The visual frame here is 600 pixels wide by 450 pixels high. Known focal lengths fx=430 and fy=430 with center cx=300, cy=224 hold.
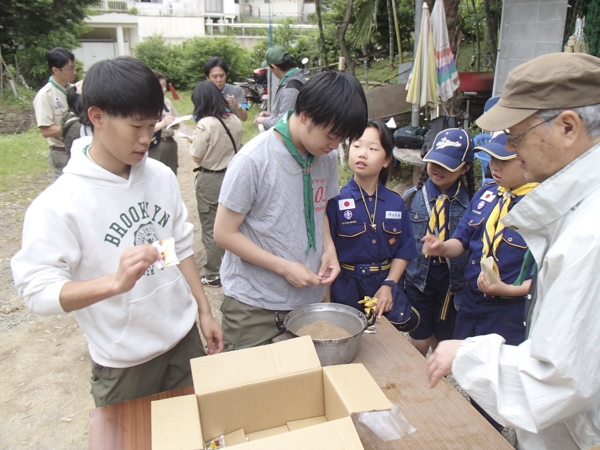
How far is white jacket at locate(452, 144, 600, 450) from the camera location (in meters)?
0.97

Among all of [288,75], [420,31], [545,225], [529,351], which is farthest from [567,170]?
[420,31]

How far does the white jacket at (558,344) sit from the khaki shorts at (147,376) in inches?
41.5

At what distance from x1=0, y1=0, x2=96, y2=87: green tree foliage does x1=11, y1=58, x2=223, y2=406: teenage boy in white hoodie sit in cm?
1854

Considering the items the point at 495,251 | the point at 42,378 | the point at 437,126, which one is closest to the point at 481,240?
the point at 495,251

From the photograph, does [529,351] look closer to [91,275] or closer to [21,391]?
[91,275]

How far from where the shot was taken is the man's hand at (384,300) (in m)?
2.01

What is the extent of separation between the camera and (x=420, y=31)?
→ 490 cm

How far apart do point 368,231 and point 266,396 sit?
1160 mm

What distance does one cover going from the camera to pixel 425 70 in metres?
4.82

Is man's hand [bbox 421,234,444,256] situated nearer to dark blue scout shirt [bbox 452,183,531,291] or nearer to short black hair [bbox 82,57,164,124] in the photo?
dark blue scout shirt [bbox 452,183,531,291]

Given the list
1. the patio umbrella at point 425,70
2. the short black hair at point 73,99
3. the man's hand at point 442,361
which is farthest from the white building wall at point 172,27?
the man's hand at point 442,361

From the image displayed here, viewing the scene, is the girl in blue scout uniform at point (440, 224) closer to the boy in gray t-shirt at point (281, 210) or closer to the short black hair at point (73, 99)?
the boy in gray t-shirt at point (281, 210)

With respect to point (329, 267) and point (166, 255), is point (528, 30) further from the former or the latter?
point (166, 255)

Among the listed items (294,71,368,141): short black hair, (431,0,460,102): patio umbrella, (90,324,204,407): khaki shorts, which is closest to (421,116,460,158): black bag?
(431,0,460,102): patio umbrella
